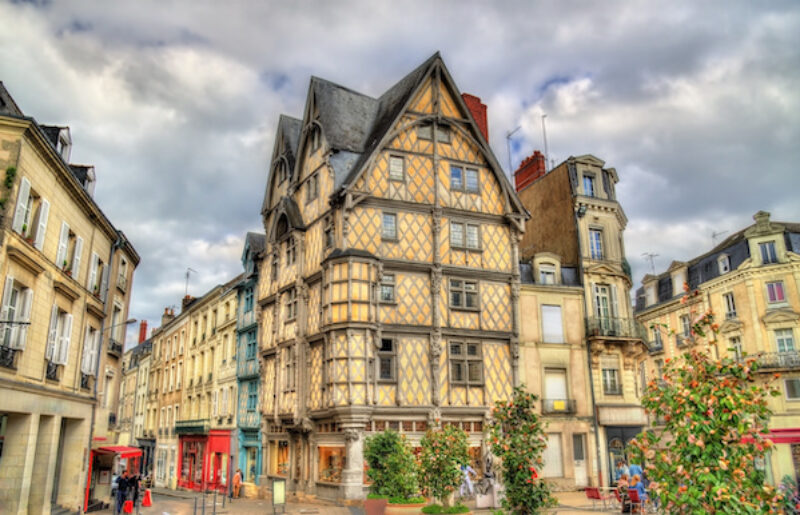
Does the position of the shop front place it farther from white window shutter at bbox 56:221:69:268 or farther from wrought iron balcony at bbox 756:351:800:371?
wrought iron balcony at bbox 756:351:800:371

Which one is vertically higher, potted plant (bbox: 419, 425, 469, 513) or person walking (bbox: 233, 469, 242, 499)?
potted plant (bbox: 419, 425, 469, 513)

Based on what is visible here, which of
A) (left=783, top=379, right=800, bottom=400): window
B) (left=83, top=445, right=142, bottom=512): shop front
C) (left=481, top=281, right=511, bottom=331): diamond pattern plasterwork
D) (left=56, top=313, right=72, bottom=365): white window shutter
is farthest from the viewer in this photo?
(left=783, top=379, right=800, bottom=400): window

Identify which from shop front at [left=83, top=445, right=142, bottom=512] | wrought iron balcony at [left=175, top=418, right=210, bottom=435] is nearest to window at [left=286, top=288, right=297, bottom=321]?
shop front at [left=83, top=445, right=142, bottom=512]

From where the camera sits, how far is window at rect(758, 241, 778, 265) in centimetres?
3331

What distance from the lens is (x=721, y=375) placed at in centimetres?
705

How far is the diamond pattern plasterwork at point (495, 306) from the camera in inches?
960

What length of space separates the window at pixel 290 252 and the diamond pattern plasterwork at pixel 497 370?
8555 mm

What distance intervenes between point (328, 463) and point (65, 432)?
28.0 feet

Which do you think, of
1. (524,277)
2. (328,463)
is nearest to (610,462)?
(524,277)

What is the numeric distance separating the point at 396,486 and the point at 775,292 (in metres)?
26.0

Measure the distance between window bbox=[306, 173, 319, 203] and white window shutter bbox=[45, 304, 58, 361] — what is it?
1100 centimetres

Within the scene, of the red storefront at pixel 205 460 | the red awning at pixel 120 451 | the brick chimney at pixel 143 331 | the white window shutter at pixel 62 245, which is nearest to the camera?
the white window shutter at pixel 62 245

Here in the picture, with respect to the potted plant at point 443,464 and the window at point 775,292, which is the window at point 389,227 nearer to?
the potted plant at point 443,464

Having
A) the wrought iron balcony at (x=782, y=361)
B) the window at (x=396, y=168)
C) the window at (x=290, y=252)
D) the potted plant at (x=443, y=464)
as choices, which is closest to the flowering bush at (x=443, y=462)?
the potted plant at (x=443, y=464)
